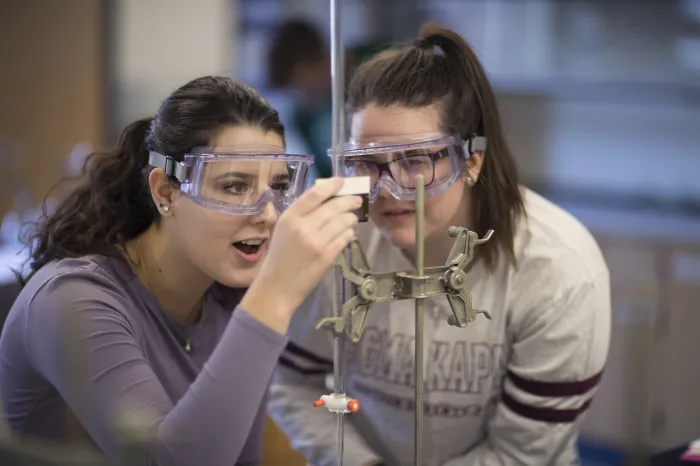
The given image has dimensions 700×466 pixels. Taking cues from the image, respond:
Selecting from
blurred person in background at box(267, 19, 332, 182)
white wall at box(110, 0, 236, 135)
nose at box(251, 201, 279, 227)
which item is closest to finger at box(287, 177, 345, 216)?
nose at box(251, 201, 279, 227)

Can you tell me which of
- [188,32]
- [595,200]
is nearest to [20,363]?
[188,32]

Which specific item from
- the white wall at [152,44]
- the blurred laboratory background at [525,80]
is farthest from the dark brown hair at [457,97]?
the white wall at [152,44]

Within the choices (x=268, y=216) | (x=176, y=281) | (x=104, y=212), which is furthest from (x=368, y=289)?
(x=104, y=212)

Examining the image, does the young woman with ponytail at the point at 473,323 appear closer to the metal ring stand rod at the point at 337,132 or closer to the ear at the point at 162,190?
the metal ring stand rod at the point at 337,132

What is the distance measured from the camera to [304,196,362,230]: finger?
0.93 meters

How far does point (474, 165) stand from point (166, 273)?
517 millimetres

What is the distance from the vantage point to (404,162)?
1.15 m

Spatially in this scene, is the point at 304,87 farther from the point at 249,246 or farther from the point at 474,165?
the point at 249,246

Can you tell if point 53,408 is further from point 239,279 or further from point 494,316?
point 494,316

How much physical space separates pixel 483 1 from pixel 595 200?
1.19m

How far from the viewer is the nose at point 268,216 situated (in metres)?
1.04

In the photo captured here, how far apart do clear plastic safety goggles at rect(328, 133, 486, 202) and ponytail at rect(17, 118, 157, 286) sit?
299 mm

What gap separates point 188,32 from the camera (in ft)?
12.8

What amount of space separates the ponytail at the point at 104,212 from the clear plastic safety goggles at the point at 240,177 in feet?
0.52
